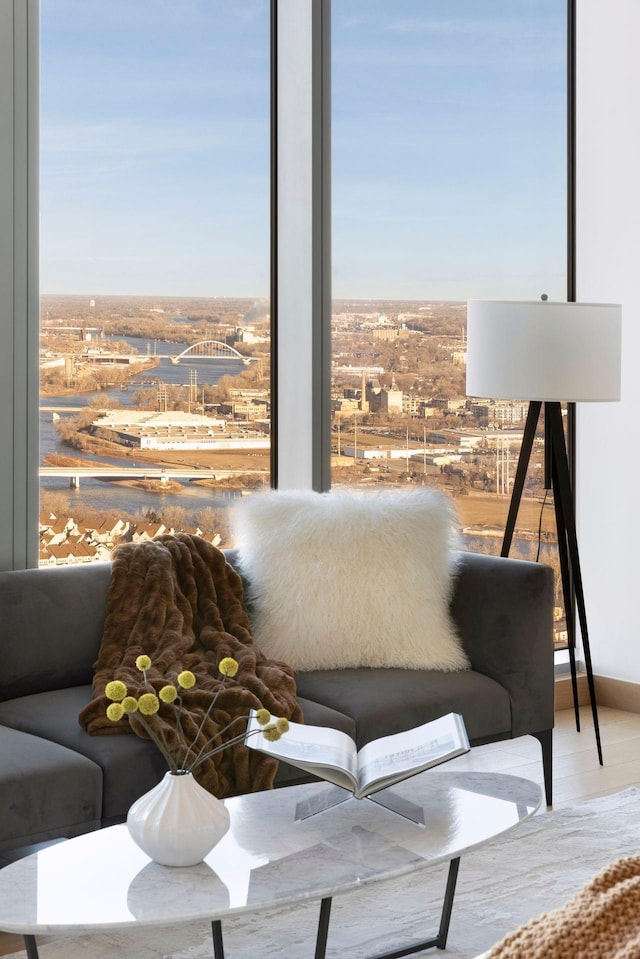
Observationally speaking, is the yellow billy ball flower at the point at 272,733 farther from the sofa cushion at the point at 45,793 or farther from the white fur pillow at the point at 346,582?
the white fur pillow at the point at 346,582

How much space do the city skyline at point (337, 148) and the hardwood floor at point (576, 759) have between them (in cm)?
182

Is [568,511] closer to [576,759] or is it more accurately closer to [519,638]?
[519,638]

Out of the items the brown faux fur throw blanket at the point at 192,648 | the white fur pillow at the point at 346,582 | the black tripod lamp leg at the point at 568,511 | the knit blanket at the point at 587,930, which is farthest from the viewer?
the black tripod lamp leg at the point at 568,511

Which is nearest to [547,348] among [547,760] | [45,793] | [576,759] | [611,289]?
[611,289]

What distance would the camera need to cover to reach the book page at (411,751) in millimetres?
2285

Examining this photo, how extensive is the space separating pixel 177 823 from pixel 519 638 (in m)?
1.81

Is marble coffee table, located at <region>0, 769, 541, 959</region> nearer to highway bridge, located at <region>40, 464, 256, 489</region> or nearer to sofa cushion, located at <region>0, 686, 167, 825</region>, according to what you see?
sofa cushion, located at <region>0, 686, 167, 825</region>

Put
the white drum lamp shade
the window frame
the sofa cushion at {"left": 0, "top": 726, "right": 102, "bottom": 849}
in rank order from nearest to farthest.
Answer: the sofa cushion at {"left": 0, "top": 726, "right": 102, "bottom": 849} < the white drum lamp shade < the window frame

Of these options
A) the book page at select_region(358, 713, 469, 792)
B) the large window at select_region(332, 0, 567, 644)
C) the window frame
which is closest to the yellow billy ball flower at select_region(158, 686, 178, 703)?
the book page at select_region(358, 713, 469, 792)

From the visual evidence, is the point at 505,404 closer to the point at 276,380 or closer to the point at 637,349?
the point at 637,349

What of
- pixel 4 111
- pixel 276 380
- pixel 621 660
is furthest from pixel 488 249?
pixel 4 111

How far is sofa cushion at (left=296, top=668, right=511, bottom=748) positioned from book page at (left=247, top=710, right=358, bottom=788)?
674mm

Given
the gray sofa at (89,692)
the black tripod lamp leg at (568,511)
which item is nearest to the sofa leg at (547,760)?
the gray sofa at (89,692)

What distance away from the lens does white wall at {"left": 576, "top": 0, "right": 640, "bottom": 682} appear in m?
4.78
